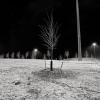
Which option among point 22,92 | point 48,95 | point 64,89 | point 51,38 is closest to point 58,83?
point 64,89

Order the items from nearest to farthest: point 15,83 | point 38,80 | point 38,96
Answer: point 38,96 < point 15,83 < point 38,80

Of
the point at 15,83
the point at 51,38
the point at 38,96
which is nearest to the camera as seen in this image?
the point at 38,96

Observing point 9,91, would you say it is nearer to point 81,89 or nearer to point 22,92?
point 22,92

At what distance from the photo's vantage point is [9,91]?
8.23 meters

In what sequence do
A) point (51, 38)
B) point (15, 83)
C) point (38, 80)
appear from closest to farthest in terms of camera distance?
point (15, 83) → point (38, 80) → point (51, 38)

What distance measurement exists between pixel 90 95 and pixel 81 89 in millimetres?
841

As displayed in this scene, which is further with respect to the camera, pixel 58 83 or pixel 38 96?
pixel 58 83

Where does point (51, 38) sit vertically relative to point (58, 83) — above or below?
above

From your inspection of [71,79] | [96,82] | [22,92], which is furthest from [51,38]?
[22,92]

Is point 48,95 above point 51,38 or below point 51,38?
below

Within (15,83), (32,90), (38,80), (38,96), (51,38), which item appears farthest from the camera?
(51,38)

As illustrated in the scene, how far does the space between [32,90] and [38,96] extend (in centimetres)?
83

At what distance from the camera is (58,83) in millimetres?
9734

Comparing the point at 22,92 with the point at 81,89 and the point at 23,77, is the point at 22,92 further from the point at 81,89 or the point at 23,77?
the point at 81,89
